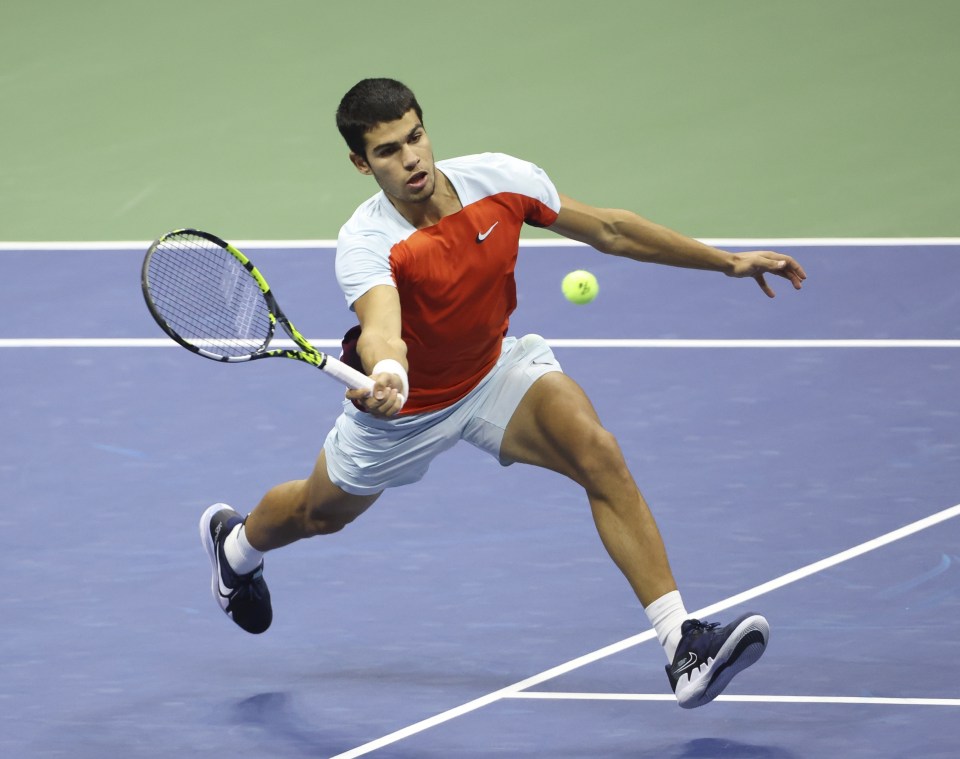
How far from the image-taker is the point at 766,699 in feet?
18.3

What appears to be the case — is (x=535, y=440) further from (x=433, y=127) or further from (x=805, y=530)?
(x=433, y=127)

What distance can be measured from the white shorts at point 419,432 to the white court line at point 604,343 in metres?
2.70

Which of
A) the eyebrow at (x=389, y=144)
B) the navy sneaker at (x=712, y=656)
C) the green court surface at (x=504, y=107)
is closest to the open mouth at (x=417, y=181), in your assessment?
the eyebrow at (x=389, y=144)

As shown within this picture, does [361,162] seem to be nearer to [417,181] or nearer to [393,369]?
[417,181]

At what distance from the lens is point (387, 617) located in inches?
245

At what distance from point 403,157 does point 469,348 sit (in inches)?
25.5

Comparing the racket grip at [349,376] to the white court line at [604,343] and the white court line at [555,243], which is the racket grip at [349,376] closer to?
the white court line at [604,343]

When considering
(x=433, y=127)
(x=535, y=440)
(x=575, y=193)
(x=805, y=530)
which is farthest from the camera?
(x=433, y=127)

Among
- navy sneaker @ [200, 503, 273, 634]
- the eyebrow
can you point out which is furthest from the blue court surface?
the eyebrow

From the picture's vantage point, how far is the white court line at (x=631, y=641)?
5.47 meters

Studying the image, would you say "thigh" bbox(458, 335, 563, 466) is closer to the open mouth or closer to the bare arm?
the bare arm

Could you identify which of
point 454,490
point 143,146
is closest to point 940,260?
point 454,490

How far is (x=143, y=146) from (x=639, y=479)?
505cm

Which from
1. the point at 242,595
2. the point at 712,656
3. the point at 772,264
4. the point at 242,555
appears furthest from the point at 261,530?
the point at 772,264
